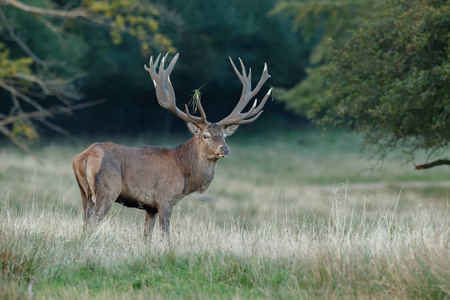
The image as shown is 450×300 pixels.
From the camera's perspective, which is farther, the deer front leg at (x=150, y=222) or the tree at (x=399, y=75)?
the tree at (x=399, y=75)

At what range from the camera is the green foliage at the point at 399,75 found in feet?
35.6

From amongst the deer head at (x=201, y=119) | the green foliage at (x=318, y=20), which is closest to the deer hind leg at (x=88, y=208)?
the deer head at (x=201, y=119)

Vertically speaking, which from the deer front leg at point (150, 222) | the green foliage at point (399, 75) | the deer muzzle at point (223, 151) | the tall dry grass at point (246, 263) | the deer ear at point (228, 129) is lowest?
the tall dry grass at point (246, 263)

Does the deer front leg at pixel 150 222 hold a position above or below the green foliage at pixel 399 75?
below

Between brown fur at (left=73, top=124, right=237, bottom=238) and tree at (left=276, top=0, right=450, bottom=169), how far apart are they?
132 inches

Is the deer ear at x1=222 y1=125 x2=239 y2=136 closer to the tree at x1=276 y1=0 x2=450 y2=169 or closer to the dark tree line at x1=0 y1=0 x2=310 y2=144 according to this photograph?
the tree at x1=276 y1=0 x2=450 y2=169

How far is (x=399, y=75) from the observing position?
460 inches

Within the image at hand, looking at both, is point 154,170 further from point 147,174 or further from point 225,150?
point 225,150

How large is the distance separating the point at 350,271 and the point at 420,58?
20.1ft

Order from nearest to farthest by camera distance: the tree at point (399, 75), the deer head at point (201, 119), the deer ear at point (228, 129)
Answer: the deer head at point (201, 119) → the deer ear at point (228, 129) → the tree at point (399, 75)

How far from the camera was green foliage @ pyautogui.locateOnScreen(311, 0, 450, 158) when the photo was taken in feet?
35.6

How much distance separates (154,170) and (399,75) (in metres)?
5.04

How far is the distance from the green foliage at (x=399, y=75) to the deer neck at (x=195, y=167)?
347 cm

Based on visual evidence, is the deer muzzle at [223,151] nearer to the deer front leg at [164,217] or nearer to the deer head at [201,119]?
the deer head at [201,119]
